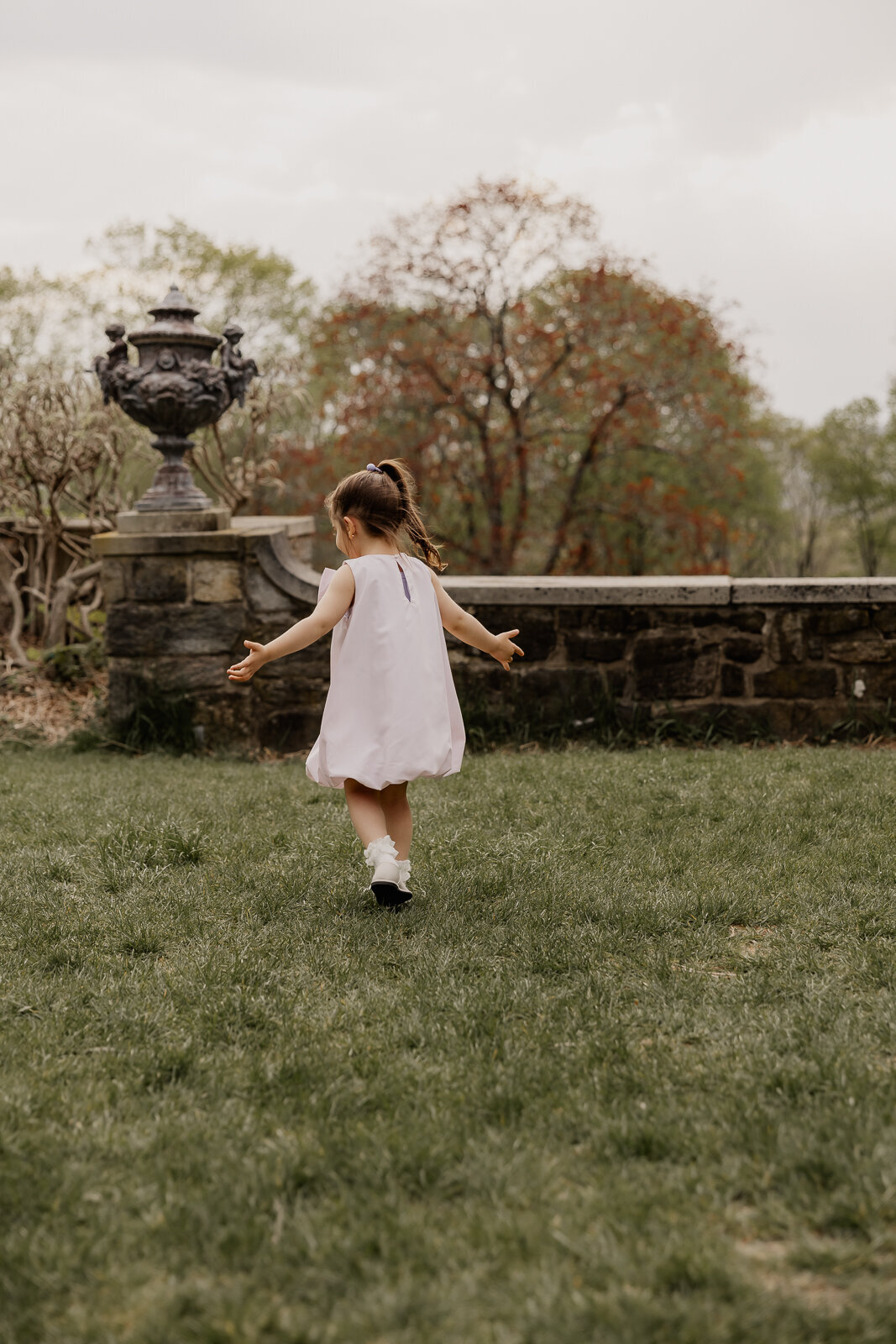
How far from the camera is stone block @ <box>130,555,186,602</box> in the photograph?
6191mm

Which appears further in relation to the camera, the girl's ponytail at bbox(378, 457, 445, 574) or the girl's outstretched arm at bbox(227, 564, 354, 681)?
the girl's ponytail at bbox(378, 457, 445, 574)

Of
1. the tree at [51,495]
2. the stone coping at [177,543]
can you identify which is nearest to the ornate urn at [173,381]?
the stone coping at [177,543]

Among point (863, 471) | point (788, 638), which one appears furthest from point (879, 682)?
point (863, 471)

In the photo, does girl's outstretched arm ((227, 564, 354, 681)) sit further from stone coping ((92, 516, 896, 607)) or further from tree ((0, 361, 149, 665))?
tree ((0, 361, 149, 665))

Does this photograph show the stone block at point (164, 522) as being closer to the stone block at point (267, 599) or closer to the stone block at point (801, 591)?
the stone block at point (267, 599)

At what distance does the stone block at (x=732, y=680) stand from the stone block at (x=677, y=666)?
0.17ft

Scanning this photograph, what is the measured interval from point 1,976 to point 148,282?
950 inches

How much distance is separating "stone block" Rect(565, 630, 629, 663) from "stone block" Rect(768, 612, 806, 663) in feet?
2.55

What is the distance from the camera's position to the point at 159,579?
620cm

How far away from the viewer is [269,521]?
8211 millimetres

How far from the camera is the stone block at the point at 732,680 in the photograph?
240 inches

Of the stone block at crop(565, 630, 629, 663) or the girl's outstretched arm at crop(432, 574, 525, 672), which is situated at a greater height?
the girl's outstretched arm at crop(432, 574, 525, 672)

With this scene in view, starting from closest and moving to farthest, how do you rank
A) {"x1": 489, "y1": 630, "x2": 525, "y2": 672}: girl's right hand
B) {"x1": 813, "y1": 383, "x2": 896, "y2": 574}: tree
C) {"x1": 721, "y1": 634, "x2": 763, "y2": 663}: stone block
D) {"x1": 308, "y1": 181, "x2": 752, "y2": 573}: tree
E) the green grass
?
1. the green grass
2. {"x1": 489, "y1": 630, "x2": 525, "y2": 672}: girl's right hand
3. {"x1": 721, "y1": 634, "x2": 763, "y2": 663}: stone block
4. {"x1": 308, "y1": 181, "x2": 752, "y2": 573}: tree
5. {"x1": 813, "y1": 383, "x2": 896, "y2": 574}: tree

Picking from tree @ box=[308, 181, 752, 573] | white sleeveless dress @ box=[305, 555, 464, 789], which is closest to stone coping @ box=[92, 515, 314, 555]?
white sleeveless dress @ box=[305, 555, 464, 789]
